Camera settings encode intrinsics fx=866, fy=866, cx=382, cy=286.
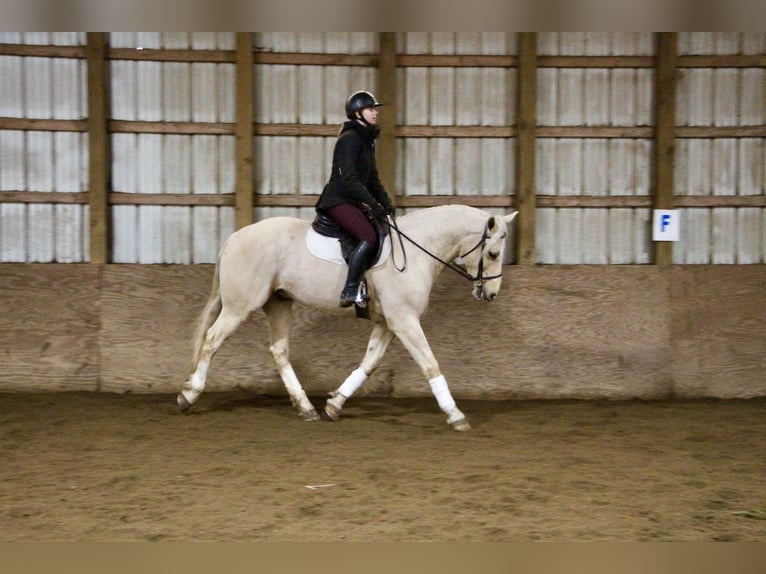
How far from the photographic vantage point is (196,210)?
8.44 meters

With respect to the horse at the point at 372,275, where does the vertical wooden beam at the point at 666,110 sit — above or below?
above

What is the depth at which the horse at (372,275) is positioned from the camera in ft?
22.7

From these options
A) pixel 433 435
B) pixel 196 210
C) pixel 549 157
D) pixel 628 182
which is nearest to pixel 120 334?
pixel 196 210

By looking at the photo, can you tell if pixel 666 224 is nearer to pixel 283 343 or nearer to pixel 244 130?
pixel 283 343

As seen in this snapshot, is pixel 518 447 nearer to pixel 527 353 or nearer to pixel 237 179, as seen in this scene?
pixel 527 353

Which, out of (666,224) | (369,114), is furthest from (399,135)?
(666,224)

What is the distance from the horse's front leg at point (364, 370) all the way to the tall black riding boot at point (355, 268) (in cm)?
52

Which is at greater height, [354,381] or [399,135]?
[399,135]

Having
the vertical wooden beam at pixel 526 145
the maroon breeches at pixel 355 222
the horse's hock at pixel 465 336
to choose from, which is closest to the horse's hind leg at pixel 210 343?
the horse's hock at pixel 465 336

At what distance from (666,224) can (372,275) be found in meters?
3.26

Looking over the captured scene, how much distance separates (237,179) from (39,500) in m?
4.10

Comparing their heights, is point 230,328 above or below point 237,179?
below

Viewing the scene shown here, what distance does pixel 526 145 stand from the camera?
841cm

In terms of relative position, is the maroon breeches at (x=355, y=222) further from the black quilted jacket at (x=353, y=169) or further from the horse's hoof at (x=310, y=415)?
the horse's hoof at (x=310, y=415)
